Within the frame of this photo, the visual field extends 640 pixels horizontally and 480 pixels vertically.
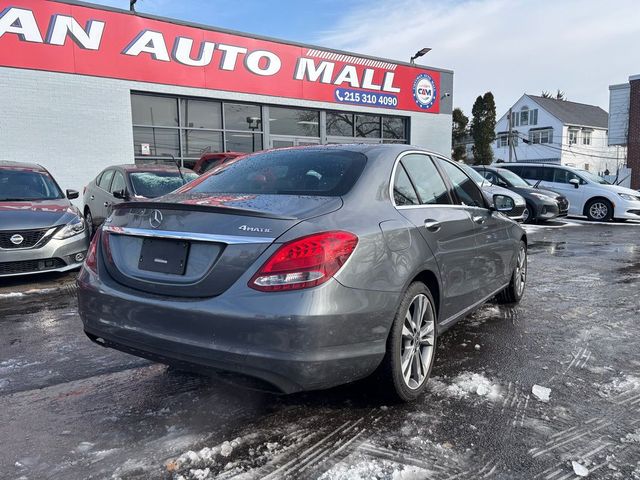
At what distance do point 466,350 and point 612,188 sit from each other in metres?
12.9

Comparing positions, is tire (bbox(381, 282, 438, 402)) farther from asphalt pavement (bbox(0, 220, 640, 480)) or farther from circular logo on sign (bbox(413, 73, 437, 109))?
circular logo on sign (bbox(413, 73, 437, 109))

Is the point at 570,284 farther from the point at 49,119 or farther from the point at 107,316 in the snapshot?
the point at 49,119

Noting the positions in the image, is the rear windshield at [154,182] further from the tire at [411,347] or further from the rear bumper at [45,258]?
the tire at [411,347]

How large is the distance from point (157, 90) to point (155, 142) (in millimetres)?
1416

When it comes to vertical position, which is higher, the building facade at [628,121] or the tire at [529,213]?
the building facade at [628,121]

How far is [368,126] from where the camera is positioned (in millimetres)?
19141

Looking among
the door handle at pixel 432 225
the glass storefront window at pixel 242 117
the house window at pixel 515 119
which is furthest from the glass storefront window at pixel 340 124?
the house window at pixel 515 119

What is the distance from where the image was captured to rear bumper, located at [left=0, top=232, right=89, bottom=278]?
598 cm

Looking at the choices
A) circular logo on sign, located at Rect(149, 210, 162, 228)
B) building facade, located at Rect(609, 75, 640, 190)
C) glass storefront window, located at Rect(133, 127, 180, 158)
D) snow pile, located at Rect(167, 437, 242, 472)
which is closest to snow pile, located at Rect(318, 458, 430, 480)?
snow pile, located at Rect(167, 437, 242, 472)

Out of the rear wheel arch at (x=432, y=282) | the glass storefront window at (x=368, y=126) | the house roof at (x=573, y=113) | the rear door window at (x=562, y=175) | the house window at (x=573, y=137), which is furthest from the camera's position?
the house roof at (x=573, y=113)

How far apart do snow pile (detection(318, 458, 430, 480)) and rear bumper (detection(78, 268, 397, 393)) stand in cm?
39

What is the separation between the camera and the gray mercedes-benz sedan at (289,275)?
7.83 feet

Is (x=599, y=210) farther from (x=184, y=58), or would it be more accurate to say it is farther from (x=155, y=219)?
(x=155, y=219)

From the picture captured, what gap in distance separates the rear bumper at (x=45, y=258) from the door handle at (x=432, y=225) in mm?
4930
